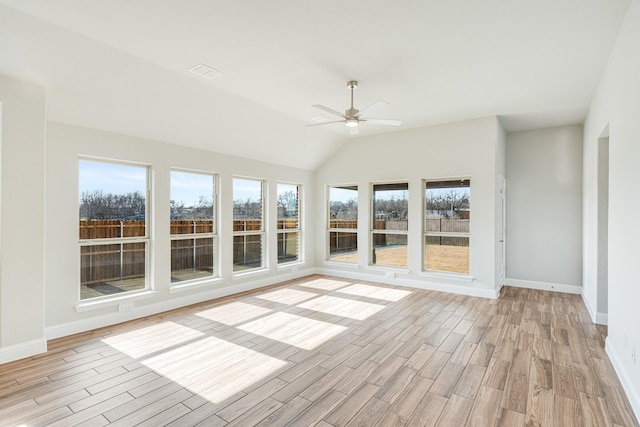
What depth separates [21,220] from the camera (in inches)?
125

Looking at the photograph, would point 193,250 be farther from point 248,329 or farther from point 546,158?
point 546,158

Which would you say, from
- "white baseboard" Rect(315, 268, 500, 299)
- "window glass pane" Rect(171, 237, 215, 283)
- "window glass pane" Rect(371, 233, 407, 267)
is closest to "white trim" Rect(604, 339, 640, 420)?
"white baseboard" Rect(315, 268, 500, 299)

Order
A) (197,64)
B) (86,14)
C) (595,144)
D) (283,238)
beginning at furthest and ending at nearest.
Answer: (283,238) < (595,144) < (197,64) < (86,14)

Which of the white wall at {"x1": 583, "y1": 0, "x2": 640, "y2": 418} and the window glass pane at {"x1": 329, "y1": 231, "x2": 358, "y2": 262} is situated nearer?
the white wall at {"x1": 583, "y1": 0, "x2": 640, "y2": 418}

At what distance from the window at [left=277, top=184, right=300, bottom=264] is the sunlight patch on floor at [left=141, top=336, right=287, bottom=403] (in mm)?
3529

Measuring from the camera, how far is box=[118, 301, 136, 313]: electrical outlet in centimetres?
421

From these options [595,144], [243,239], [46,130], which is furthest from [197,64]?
[595,144]

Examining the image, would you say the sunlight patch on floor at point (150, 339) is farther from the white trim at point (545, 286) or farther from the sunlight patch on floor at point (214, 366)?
the white trim at point (545, 286)

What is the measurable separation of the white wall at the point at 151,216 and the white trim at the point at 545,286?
4.61 m

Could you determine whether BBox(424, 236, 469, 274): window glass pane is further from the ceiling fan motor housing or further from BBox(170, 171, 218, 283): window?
BBox(170, 171, 218, 283): window

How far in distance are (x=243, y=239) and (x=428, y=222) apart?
3.61 m

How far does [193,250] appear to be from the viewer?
527 cm

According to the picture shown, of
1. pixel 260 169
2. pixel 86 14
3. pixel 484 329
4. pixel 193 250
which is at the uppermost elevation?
pixel 86 14

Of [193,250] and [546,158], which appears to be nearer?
[193,250]
